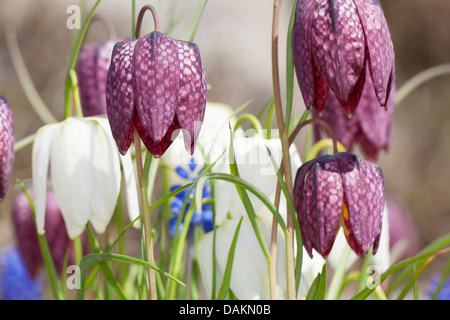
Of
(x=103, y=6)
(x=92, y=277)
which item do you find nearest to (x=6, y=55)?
(x=103, y=6)

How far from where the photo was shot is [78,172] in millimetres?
767

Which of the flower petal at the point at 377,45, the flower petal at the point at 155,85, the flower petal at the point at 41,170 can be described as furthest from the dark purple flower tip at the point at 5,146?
the flower petal at the point at 377,45

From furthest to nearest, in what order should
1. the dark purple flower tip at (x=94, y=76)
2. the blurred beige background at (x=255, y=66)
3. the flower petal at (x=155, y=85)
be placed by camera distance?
1. the blurred beige background at (x=255, y=66)
2. the dark purple flower tip at (x=94, y=76)
3. the flower petal at (x=155, y=85)

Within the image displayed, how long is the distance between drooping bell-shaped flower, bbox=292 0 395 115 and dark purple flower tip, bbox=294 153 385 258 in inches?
2.9

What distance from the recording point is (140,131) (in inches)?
25.4

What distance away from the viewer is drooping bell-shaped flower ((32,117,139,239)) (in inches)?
30.0

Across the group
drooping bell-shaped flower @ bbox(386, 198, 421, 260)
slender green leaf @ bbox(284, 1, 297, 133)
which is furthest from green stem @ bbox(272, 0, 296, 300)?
drooping bell-shaped flower @ bbox(386, 198, 421, 260)

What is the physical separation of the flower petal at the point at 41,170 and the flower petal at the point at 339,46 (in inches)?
13.3

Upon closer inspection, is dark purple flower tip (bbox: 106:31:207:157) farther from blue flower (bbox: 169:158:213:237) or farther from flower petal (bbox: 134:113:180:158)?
blue flower (bbox: 169:158:213:237)

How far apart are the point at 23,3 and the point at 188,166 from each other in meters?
1.28

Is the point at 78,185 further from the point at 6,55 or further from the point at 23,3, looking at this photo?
the point at 23,3

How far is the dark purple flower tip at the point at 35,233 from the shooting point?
0.99 meters

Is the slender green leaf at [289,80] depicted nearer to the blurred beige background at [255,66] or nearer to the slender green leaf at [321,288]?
the slender green leaf at [321,288]

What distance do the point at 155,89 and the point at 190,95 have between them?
0.04 metres
